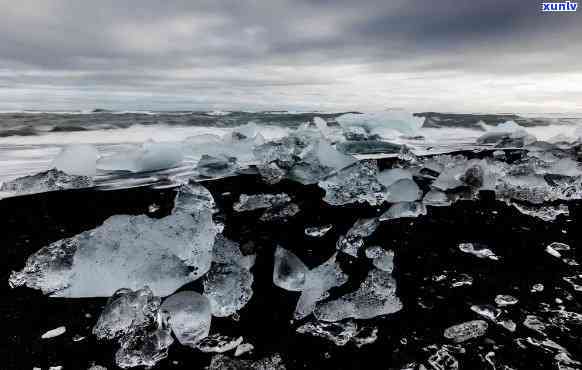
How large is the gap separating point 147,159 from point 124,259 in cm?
314

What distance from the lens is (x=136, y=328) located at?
145cm

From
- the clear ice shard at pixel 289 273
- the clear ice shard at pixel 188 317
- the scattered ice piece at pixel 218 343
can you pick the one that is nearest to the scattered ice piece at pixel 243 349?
the scattered ice piece at pixel 218 343

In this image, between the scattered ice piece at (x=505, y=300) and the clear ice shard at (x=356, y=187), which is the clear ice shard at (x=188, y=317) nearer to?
the scattered ice piece at (x=505, y=300)

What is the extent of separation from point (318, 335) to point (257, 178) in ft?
9.07

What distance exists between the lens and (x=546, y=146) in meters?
6.48

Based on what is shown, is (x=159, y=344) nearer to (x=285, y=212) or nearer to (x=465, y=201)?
(x=285, y=212)

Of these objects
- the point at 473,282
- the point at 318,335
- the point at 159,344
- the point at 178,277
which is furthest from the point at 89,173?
the point at 473,282

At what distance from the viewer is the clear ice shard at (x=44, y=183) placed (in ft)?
11.0

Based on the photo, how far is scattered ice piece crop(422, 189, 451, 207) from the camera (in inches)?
126

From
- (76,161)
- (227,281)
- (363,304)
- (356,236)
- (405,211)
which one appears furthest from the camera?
(76,161)

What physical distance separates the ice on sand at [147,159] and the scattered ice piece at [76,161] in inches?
18.8

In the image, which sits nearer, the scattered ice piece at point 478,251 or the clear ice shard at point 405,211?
the scattered ice piece at point 478,251

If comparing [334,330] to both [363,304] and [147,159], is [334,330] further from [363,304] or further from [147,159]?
[147,159]

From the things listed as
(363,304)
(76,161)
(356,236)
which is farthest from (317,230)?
(76,161)
